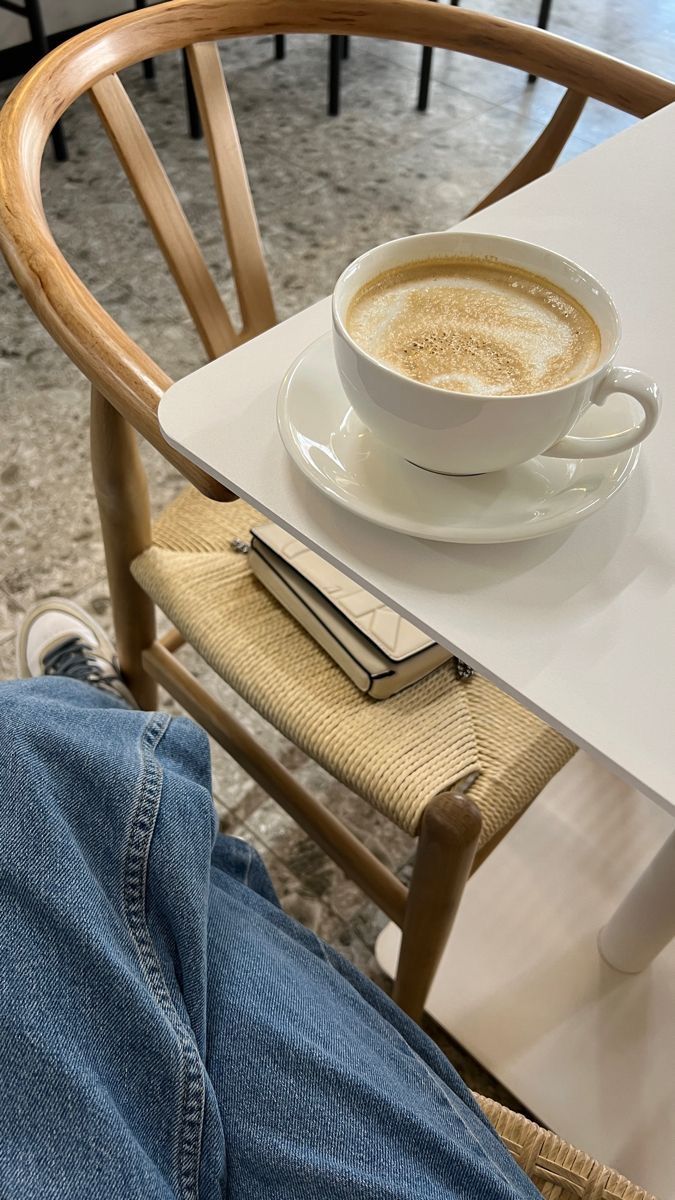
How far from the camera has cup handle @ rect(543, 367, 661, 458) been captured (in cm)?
49

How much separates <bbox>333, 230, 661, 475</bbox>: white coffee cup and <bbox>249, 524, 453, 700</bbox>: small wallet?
27cm

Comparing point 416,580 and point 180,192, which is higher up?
point 416,580

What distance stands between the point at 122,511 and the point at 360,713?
29 centimetres

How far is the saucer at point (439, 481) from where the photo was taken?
20.1 inches

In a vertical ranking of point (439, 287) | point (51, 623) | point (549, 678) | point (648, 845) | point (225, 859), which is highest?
point (439, 287)

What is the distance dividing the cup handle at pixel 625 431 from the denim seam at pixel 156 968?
29 centimetres

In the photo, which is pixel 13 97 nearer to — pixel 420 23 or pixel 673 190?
pixel 420 23

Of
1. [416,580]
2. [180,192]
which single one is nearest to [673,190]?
[416,580]

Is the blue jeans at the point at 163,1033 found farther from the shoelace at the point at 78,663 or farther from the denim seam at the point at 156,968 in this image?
the shoelace at the point at 78,663

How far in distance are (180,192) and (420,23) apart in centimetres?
144

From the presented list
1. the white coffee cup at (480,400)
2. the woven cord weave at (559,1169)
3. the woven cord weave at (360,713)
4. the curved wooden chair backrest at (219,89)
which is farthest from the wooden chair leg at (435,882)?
the curved wooden chair backrest at (219,89)

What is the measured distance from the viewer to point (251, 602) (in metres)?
0.87

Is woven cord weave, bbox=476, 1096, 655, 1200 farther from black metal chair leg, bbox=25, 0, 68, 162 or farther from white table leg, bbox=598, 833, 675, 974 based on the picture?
black metal chair leg, bbox=25, 0, 68, 162

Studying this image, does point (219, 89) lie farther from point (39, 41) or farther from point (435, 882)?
point (39, 41)
